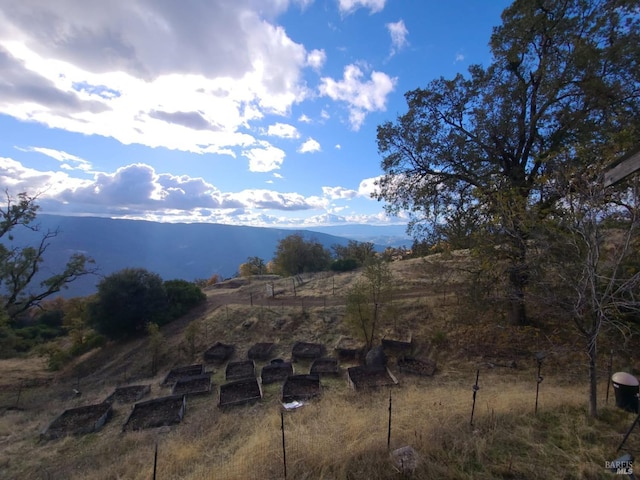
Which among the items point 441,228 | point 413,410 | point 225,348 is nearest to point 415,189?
point 441,228

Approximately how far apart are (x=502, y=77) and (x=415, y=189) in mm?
5474

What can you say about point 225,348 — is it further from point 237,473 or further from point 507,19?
point 507,19

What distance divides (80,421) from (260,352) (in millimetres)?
8081

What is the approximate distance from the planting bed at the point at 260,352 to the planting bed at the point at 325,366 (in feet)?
11.2

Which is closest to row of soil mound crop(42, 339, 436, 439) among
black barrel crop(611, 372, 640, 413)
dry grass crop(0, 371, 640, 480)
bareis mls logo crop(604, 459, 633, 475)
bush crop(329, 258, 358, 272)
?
dry grass crop(0, 371, 640, 480)

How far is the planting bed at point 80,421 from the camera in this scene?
10617mm

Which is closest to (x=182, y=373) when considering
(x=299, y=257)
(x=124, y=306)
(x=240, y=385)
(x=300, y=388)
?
(x=240, y=385)

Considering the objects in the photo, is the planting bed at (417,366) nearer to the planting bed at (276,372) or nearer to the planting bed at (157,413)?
the planting bed at (276,372)

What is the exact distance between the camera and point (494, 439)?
591cm

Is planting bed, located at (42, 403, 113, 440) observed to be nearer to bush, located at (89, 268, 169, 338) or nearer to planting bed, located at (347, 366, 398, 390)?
planting bed, located at (347, 366, 398, 390)

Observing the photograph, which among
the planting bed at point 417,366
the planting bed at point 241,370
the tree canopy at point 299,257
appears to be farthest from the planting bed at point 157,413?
the tree canopy at point 299,257

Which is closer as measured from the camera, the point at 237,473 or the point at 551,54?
the point at 237,473

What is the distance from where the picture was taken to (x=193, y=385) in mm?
13891

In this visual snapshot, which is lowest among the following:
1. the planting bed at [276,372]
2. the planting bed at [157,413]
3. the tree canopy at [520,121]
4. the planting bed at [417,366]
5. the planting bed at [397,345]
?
the planting bed at [157,413]
